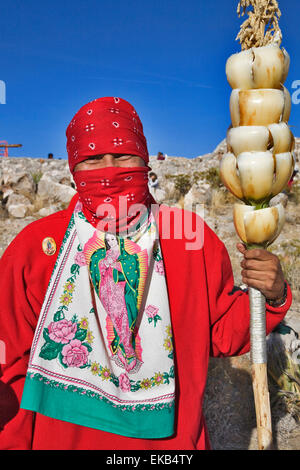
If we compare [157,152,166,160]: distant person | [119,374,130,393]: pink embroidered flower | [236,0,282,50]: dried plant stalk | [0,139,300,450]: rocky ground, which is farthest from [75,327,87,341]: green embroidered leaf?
[157,152,166,160]: distant person

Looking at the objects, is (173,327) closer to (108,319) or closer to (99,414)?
(108,319)

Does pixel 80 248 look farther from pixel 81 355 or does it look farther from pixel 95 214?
pixel 81 355

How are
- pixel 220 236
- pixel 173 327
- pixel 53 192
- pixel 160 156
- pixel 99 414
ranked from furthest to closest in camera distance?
1. pixel 160 156
2. pixel 53 192
3. pixel 220 236
4. pixel 173 327
5. pixel 99 414

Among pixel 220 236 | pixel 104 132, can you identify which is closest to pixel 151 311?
pixel 104 132

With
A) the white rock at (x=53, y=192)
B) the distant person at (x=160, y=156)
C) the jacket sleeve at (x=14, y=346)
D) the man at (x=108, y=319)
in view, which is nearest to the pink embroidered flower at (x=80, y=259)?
the man at (x=108, y=319)

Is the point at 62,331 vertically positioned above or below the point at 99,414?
above

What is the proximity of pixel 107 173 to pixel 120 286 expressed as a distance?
45cm

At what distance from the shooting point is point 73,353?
58.4 inches

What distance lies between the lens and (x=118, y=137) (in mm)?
1516

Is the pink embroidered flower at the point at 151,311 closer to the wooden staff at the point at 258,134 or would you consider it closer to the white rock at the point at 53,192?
the wooden staff at the point at 258,134

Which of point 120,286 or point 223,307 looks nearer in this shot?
point 120,286

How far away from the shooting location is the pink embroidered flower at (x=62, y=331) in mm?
1470

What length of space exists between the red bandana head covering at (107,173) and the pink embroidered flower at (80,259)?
14 cm
